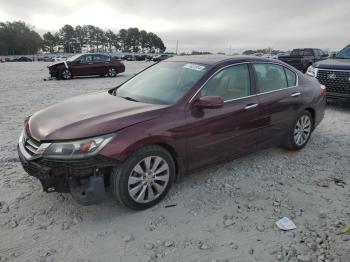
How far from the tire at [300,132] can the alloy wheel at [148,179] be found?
2.43 m

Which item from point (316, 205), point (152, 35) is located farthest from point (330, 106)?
point (152, 35)

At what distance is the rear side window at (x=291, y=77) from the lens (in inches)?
192

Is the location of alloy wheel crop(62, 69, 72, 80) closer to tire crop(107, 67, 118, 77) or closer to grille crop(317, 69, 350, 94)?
tire crop(107, 67, 118, 77)

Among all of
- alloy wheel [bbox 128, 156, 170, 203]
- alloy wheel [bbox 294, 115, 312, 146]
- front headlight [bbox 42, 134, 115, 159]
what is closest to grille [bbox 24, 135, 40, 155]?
front headlight [bbox 42, 134, 115, 159]

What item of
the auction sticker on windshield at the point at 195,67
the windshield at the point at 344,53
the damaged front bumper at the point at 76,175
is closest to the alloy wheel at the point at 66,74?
the windshield at the point at 344,53

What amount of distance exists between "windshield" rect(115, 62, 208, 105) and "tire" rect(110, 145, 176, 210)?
0.67 meters

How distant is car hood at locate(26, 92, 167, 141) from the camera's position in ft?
9.93

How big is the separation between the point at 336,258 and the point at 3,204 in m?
3.34

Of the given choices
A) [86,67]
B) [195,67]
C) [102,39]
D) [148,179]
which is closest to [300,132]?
[195,67]

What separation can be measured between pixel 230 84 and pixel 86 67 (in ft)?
48.0

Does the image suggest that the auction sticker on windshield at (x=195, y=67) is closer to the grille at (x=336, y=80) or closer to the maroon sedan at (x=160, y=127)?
the maroon sedan at (x=160, y=127)

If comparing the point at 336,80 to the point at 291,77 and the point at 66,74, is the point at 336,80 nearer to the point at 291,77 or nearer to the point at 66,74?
the point at 291,77

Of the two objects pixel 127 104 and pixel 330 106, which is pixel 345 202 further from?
pixel 330 106

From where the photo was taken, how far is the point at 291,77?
4.94 m
